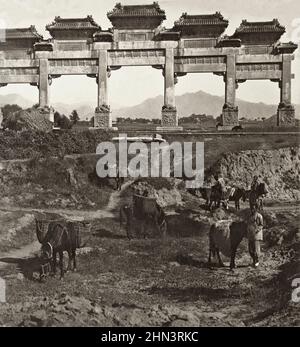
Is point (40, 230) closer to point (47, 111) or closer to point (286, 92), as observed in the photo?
point (47, 111)

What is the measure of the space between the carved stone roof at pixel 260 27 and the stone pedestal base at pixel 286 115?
15.9ft

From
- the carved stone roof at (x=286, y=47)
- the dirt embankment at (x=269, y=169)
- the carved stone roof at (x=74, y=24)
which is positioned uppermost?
the carved stone roof at (x=74, y=24)

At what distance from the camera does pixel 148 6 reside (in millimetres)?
34625

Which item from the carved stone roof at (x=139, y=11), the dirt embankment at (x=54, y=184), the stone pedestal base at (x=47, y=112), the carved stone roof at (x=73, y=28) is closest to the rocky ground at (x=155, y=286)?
the dirt embankment at (x=54, y=184)

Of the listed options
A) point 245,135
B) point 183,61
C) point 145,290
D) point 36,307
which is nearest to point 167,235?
point 145,290

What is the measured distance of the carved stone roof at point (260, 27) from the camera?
3428 centimetres

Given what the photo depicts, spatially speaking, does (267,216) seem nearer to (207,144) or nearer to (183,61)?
(207,144)

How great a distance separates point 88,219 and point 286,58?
20.1 metres

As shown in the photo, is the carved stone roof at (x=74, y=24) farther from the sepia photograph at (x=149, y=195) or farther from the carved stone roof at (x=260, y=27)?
the carved stone roof at (x=260, y=27)

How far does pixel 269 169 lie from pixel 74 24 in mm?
17334

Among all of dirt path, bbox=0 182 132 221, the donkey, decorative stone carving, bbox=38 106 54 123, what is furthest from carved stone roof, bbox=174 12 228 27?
the donkey

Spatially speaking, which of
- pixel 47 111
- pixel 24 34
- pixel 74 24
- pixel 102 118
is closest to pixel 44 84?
pixel 47 111

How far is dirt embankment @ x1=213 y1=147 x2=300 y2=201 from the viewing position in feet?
81.6

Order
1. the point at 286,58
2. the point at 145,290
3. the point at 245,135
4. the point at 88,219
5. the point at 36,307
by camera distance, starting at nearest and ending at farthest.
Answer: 1. the point at 36,307
2. the point at 145,290
3. the point at 88,219
4. the point at 245,135
5. the point at 286,58
